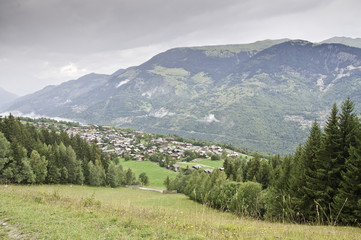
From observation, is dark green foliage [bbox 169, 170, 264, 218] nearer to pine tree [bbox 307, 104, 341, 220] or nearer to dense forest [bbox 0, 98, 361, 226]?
dense forest [bbox 0, 98, 361, 226]

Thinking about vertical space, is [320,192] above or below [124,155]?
above

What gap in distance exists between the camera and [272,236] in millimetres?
6223

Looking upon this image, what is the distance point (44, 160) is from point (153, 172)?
167ft

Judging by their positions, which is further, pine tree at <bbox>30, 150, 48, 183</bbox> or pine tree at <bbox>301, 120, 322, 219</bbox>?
pine tree at <bbox>30, 150, 48, 183</bbox>

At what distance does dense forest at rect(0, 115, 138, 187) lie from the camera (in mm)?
32094

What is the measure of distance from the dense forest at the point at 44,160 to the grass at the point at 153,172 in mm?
17500

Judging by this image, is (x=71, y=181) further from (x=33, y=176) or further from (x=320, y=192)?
(x=320, y=192)

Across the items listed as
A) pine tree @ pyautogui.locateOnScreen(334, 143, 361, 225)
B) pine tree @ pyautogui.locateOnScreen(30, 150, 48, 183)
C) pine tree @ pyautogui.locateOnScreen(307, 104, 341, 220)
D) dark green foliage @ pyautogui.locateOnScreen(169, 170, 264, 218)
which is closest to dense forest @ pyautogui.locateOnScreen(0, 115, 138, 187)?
pine tree @ pyautogui.locateOnScreen(30, 150, 48, 183)

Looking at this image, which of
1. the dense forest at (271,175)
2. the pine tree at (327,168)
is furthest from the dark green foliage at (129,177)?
the pine tree at (327,168)

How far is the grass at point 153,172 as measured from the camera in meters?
74.1

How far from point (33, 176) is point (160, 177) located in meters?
50.3

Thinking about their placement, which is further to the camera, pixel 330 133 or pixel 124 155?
pixel 124 155

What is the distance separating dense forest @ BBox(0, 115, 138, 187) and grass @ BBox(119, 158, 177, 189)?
17500mm

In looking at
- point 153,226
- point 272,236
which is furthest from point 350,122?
point 153,226
